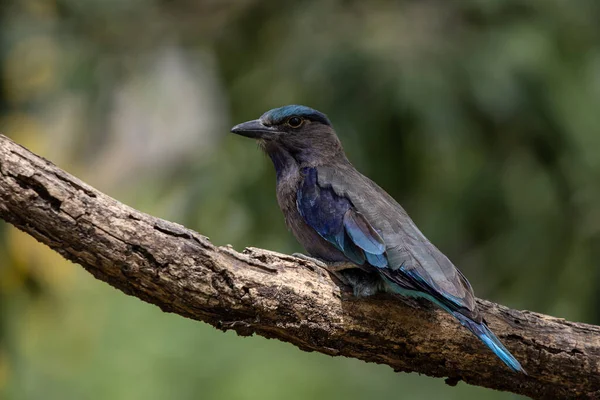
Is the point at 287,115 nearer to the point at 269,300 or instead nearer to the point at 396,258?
the point at 396,258

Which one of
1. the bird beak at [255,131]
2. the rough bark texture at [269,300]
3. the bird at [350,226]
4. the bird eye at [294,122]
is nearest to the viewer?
the rough bark texture at [269,300]

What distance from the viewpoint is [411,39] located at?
7223mm

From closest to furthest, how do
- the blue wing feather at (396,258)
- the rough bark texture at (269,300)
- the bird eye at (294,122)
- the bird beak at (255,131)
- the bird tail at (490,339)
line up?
the rough bark texture at (269,300) → the bird tail at (490,339) → the blue wing feather at (396,258) → the bird beak at (255,131) → the bird eye at (294,122)

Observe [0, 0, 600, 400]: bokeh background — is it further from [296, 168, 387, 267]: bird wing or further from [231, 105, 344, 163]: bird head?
[296, 168, 387, 267]: bird wing

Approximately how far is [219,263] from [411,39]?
3587 millimetres

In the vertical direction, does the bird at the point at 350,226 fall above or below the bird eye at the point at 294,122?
below

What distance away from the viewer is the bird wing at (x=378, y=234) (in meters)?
4.40

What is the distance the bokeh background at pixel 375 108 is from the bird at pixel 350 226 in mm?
1396

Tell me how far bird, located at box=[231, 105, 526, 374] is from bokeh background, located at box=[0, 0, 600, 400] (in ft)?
4.58

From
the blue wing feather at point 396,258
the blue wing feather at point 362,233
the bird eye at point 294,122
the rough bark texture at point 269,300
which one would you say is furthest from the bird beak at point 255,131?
the rough bark texture at point 269,300

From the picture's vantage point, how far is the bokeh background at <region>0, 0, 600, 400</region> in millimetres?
6945

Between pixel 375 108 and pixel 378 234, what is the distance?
97.0 inches

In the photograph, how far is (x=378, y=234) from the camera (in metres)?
4.64

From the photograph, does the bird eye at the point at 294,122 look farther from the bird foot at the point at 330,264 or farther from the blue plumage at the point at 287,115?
the bird foot at the point at 330,264
